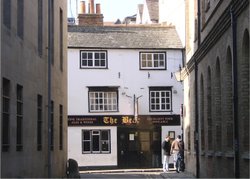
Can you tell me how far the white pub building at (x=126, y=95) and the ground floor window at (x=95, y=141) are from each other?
66 mm

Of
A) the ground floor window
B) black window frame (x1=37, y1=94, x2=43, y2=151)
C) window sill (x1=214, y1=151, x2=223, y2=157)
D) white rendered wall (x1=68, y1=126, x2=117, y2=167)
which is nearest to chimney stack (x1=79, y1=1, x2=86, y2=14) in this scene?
the ground floor window

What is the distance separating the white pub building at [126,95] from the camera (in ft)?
142

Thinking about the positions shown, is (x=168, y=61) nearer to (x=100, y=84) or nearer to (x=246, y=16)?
(x=100, y=84)

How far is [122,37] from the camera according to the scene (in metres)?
45.1

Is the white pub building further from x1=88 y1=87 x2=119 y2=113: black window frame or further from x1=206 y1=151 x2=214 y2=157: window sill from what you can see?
x1=206 y1=151 x2=214 y2=157: window sill

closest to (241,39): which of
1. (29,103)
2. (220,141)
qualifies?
(220,141)

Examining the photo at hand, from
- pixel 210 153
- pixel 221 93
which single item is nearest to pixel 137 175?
pixel 210 153

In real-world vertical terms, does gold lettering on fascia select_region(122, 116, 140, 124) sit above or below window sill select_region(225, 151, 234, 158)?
above

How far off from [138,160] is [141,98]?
4.19 m

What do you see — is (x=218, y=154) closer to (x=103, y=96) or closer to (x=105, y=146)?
(x=105, y=146)

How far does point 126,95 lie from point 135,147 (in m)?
3.58

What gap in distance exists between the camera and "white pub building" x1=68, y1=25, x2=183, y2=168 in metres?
43.3

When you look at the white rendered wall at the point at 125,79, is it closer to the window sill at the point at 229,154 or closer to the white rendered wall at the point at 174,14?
the white rendered wall at the point at 174,14

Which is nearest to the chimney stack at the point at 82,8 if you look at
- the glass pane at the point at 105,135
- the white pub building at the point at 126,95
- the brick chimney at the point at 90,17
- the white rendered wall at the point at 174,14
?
the brick chimney at the point at 90,17
